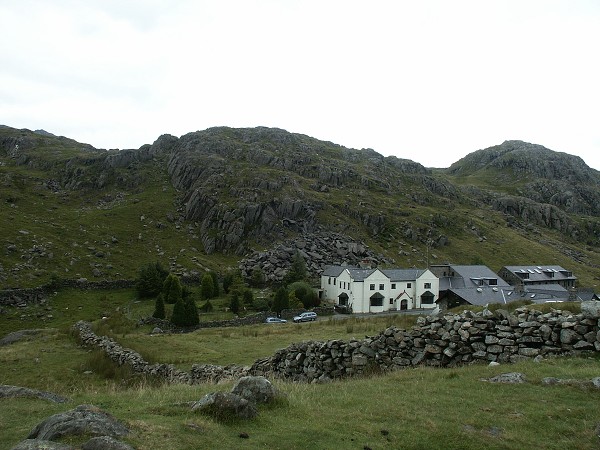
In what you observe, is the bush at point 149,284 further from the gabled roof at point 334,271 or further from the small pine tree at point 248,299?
the gabled roof at point 334,271

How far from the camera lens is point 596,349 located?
14062 mm

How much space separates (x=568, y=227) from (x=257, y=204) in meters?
148

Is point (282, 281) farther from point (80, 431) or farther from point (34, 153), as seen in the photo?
point (34, 153)

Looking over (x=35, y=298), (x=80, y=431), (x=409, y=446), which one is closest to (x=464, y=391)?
(x=409, y=446)

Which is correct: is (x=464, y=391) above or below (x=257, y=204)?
below

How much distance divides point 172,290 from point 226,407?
2361 inches

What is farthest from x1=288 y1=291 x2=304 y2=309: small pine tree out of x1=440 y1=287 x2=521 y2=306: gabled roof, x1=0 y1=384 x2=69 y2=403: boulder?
x1=0 y1=384 x2=69 y2=403: boulder

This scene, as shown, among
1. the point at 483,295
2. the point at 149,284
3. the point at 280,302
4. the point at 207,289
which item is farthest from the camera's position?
the point at 207,289

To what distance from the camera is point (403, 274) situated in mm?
81625

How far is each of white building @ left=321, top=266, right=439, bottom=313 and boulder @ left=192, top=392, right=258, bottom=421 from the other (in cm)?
6820

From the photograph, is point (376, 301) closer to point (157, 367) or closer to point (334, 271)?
point (334, 271)

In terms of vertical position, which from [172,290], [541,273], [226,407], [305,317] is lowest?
[305,317]

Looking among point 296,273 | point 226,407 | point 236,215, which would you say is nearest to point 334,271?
point 296,273

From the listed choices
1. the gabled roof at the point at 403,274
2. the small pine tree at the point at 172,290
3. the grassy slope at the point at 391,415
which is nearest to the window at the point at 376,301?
the gabled roof at the point at 403,274
